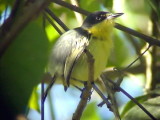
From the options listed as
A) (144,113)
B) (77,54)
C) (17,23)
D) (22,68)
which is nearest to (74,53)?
(77,54)

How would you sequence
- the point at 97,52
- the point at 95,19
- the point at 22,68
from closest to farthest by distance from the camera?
the point at 22,68 < the point at 97,52 < the point at 95,19

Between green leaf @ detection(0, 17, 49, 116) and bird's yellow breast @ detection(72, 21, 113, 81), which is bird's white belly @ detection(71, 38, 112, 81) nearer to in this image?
bird's yellow breast @ detection(72, 21, 113, 81)

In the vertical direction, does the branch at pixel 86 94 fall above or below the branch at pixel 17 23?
below

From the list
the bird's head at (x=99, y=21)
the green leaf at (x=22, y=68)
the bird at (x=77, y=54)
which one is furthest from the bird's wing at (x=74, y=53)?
the green leaf at (x=22, y=68)

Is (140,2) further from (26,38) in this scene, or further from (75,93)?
(26,38)

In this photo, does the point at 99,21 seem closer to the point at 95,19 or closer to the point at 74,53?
the point at 95,19

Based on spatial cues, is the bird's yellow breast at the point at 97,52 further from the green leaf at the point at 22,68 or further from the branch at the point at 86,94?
the green leaf at the point at 22,68

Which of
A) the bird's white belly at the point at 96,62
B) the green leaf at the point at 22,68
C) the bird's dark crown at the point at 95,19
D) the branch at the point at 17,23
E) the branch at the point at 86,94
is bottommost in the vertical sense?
the bird's white belly at the point at 96,62
